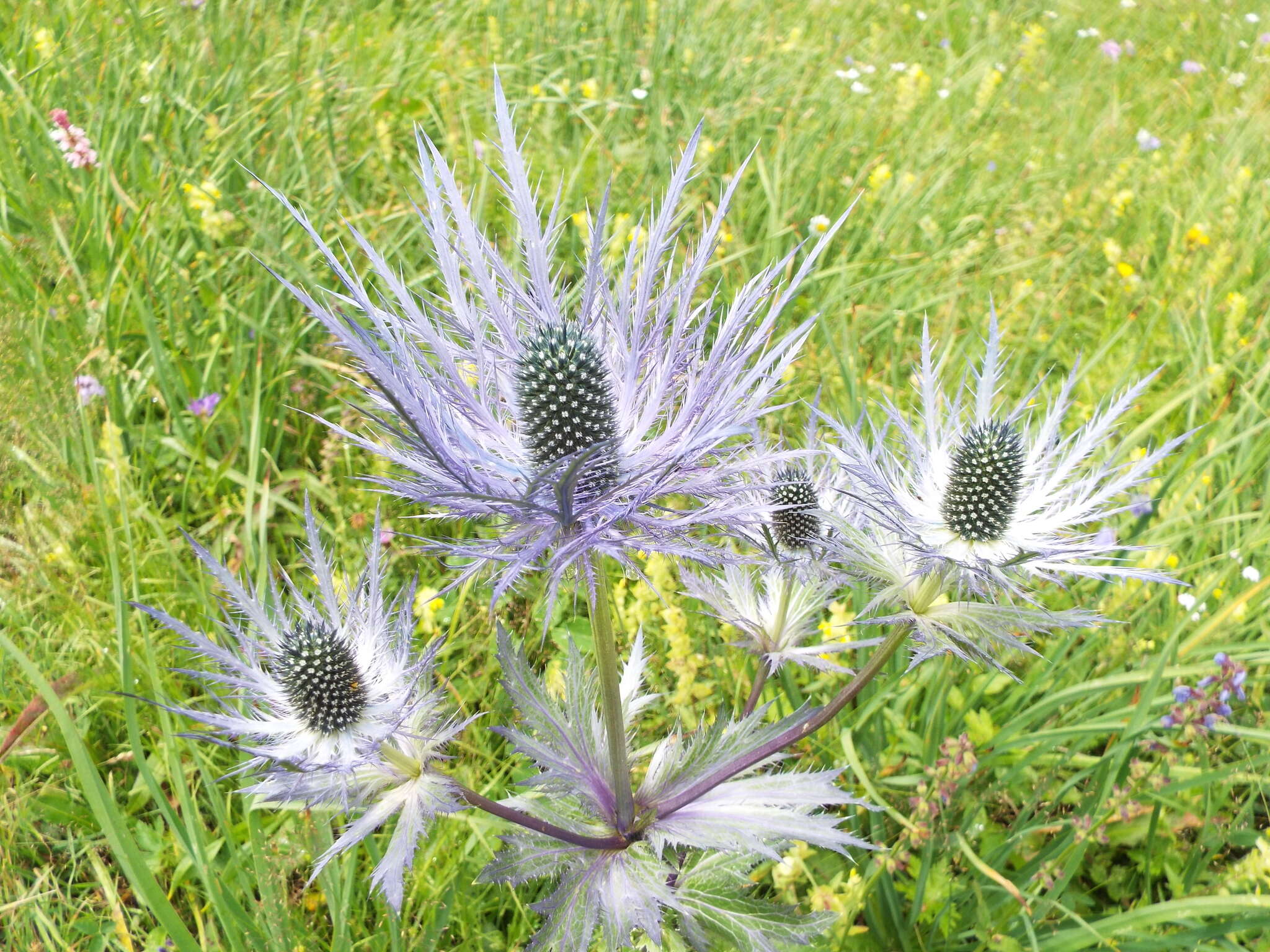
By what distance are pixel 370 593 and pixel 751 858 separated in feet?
2.54

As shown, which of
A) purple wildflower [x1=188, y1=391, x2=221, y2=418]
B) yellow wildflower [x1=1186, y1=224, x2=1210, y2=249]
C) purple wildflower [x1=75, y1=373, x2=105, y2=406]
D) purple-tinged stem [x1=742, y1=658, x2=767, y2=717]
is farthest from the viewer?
yellow wildflower [x1=1186, y1=224, x2=1210, y2=249]

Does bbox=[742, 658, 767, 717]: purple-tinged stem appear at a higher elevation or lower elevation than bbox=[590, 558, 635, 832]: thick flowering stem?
lower

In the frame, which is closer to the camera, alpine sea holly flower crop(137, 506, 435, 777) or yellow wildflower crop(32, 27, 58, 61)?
alpine sea holly flower crop(137, 506, 435, 777)

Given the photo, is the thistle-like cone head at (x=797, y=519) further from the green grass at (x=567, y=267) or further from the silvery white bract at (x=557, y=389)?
the green grass at (x=567, y=267)

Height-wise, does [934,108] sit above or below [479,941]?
above

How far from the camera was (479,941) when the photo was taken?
1.59 meters

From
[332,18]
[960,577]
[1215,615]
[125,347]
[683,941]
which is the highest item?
[332,18]

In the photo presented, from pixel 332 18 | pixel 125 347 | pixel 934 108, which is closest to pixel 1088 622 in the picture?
pixel 125 347

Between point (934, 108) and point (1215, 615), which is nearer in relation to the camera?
point (1215, 615)

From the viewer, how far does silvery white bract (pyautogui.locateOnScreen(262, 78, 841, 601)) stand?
3.29ft

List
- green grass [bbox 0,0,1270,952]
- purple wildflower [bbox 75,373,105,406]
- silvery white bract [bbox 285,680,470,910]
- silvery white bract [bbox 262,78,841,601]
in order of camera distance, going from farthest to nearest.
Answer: purple wildflower [bbox 75,373,105,406] < green grass [bbox 0,0,1270,952] < silvery white bract [bbox 285,680,470,910] < silvery white bract [bbox 262,78,841,601]

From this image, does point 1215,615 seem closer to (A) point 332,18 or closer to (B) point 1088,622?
(B) point 1088,622

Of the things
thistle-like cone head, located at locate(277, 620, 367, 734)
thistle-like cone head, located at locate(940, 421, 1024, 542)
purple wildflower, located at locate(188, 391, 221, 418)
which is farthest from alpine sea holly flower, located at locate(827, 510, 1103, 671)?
purple wildflower, located at locate(188, 391, 221, 418)

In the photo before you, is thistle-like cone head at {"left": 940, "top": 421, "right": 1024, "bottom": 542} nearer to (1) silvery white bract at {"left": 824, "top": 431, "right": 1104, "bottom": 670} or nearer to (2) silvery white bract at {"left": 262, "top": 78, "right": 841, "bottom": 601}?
(1) silvery white bract at {"left": 824, "top": 431, "right": 1104, "bottom": 670}
